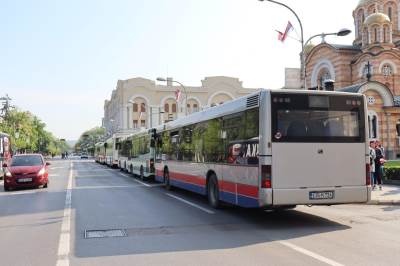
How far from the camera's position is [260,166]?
34.0 feet

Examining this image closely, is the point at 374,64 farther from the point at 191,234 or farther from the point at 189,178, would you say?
the point at 191,234

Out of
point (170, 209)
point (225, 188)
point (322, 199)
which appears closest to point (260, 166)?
point (322, 199)

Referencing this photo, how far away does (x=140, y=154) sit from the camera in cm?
2667

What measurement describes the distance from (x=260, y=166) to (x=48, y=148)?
152031mm

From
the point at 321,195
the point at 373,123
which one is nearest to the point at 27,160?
the point at 321,195

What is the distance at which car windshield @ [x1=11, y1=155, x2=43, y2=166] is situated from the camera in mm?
22516

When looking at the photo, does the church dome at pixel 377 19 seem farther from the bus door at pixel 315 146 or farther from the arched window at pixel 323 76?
the bus door at pixel 315 146

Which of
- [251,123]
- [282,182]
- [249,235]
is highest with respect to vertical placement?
[251,123]

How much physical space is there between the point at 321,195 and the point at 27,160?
16.1m

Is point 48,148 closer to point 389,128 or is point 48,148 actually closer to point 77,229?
point 389,128

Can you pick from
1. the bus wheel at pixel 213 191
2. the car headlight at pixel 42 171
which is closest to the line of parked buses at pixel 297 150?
the bus wheel at pixel 213 191

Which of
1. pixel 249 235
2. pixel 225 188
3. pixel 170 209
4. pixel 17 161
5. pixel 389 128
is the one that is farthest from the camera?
pixel 389 128

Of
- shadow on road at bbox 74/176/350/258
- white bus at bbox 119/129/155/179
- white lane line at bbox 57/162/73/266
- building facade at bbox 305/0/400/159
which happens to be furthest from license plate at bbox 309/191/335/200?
building facade at bbox 305/0/400/159

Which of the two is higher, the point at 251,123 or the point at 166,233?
the point at 251,123
